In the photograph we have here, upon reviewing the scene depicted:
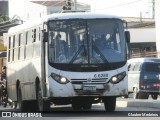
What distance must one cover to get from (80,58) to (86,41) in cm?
58

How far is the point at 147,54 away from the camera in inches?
2405

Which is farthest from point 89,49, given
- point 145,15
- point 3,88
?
point 145,15

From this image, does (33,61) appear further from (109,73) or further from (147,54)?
(147,54)

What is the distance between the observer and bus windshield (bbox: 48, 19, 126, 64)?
71.2 feet

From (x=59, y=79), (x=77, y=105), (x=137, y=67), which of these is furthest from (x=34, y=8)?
(x=59, y=79)

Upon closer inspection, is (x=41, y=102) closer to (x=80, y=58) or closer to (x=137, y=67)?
(x=80, y=58)

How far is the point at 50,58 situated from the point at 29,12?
96.7m

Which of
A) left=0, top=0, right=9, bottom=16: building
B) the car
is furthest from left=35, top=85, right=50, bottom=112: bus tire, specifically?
left=0, top=0, right=9, bottom=16: building

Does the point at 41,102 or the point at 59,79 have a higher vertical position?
the point at 59,79

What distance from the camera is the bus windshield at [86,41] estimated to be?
21.7 m

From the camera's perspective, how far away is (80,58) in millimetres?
21719

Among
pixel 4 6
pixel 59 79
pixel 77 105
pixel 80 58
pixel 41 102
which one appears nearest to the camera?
pixel 59 79

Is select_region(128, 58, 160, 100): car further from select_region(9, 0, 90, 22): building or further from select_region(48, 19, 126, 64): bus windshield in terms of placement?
select_region(9, 0, 90, 22): building

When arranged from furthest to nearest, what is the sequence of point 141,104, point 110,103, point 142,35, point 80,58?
point 142,35, point 141,104, point 110,103, point 80,58
